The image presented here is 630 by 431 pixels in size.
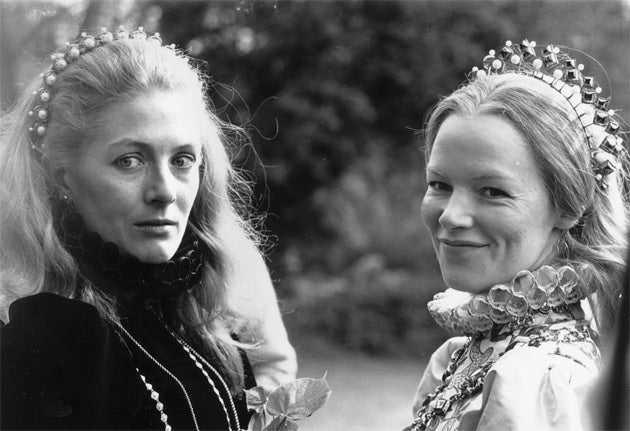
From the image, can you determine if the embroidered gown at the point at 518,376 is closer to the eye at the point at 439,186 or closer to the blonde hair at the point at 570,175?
the blonde hair at the point at 570,175

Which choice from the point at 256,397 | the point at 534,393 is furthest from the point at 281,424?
the point at 534,393

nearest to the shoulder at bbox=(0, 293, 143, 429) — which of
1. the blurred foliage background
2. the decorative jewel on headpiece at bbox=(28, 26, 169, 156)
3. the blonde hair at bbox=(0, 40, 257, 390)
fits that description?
the blonde hair at bbox=(0, 40, 257, 390)

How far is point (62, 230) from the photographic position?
Answer: 2.02m

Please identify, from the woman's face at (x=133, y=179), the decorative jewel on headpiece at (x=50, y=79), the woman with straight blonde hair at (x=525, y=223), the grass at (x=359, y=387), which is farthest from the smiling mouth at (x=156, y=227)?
the grass at (x=359, y=387)

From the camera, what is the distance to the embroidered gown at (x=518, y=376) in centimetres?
162

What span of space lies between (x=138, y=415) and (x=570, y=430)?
1.00 m

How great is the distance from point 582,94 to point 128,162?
1.17 meters

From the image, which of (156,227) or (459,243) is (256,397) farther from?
(459,243)

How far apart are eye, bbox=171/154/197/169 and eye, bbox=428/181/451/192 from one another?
2.06ft

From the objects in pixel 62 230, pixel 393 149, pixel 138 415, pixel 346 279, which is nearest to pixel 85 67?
pixel 62 230

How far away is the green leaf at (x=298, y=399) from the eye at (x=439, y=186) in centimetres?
57

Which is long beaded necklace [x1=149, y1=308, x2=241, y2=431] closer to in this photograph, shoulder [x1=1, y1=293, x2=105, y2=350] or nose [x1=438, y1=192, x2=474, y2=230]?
shoulder [x1=1, y1=293, x2=105, y2=350]

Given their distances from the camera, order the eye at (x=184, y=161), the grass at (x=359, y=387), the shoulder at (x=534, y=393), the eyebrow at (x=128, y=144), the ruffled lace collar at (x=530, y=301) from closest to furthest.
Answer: the shoulder at (x=534, y=393) → the ruffled lace collar at (x=530, y=301) → the eyebrow at (x=128, y=144) → the eye at (x=184, y=161) → the grass at (x=359, y=387)

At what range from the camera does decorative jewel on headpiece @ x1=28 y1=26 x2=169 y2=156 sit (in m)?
2.07
